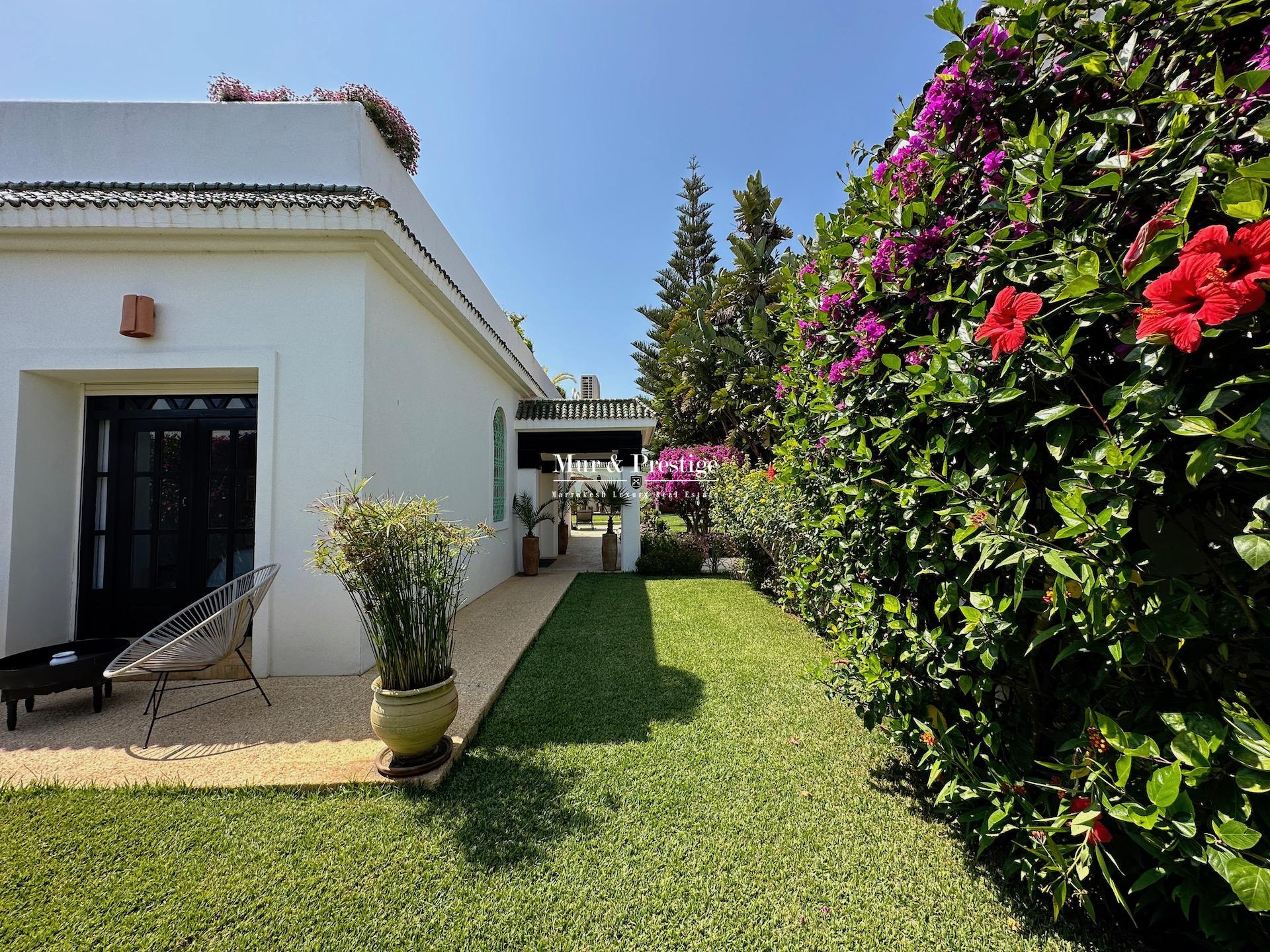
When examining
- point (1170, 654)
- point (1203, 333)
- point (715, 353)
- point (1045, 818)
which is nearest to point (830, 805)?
point (1045, 818)

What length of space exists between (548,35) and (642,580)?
35.2 ft

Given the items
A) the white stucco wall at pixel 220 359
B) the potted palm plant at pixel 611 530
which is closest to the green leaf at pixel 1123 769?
the white stucco wall at pixel 220 359

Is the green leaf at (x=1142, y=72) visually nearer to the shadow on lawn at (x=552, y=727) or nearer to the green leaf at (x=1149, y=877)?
the green leaf at (x=1149, y=877)

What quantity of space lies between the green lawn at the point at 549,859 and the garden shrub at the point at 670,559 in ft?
25.8

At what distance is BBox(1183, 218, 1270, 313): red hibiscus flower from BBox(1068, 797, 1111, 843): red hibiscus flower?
Result: 1.73 m

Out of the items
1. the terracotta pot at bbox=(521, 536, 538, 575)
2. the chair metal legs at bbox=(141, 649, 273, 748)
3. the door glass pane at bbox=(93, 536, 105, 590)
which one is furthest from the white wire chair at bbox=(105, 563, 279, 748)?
the terracotta pot at bbox=(521, 536, 538, 575)

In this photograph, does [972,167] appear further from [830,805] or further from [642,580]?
[642,580]

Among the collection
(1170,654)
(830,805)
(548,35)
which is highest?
(548,35)

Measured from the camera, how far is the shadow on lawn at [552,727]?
2910 mm

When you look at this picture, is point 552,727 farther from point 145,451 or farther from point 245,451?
point 145,451

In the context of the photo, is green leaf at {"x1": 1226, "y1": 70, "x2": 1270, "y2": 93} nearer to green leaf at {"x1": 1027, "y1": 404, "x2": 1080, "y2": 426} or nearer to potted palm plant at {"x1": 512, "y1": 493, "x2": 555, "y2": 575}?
green leaf at {"x1": 1027, "y1": 404, "x2": 1080, "y2": 426}

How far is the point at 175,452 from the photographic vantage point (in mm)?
6074

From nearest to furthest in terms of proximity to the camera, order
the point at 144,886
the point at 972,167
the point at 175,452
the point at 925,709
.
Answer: the point at 972,167
the point at 144,886
the point at 925,709
the point at 175,452

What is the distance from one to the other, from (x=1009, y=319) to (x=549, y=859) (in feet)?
11.3
